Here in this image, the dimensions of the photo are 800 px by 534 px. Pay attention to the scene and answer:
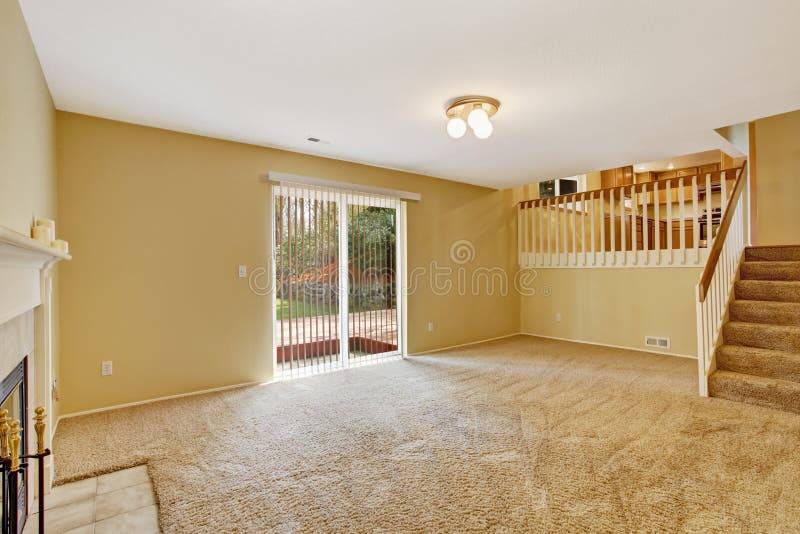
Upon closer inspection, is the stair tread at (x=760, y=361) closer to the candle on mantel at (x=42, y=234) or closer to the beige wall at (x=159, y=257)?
the beige wall at (x=159, y=257)

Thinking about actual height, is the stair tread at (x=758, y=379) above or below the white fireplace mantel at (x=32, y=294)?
below

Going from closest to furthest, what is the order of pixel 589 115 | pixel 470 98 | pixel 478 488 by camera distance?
pixel 478 488 → pixel 470 98 → pixel 589 115

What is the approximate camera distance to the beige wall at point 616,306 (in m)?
4.98

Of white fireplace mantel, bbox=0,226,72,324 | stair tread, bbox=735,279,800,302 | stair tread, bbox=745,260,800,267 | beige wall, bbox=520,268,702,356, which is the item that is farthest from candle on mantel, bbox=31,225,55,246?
stair tread, bbox=745,260,800,267

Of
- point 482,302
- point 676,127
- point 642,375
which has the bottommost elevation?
point 642,375

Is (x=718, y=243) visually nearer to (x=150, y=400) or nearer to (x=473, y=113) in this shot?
(x=473, y=113)

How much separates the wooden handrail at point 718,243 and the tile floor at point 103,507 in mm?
4156

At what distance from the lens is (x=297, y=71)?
2.50 metres

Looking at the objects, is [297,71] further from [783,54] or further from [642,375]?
[642,375]

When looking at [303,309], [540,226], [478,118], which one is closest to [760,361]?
[478,118]

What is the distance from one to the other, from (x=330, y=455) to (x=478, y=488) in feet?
3.02

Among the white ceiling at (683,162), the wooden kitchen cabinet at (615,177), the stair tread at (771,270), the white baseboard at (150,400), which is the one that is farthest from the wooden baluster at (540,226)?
the white baseboard at (150,400)

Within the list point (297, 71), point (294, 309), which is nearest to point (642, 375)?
point (294, 309)

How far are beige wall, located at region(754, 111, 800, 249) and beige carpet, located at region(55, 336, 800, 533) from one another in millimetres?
2501
